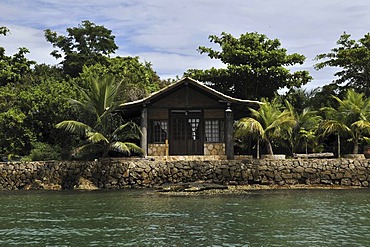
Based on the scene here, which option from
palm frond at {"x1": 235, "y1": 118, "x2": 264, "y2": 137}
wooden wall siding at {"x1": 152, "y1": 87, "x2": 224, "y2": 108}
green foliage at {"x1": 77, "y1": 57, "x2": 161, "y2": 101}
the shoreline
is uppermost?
green foliage at {"x1": 77, "y1": 57, "x2": 161, "y2": 101}

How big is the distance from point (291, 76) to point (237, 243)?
18.8 meters

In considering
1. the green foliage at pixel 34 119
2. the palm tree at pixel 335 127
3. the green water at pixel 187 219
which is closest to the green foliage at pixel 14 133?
the green foliage at pixel 34 119

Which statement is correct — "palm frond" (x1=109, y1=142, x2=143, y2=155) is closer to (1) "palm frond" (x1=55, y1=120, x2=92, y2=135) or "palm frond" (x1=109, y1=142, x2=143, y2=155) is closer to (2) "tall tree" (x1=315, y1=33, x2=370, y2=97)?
(1) "palm frond" (x1=55, y1=120, x2=92, y2=135)

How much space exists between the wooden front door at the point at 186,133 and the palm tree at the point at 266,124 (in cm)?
279

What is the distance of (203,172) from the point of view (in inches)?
767

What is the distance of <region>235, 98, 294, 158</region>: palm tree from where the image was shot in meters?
19.7

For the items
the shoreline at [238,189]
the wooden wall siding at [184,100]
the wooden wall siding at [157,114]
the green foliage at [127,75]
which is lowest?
the shoreline at [238,189]

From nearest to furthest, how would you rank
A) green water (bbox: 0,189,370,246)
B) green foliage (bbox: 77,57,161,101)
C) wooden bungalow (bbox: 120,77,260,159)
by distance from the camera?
green water (bbox: 0,189,370,246), wooden bungalow (bbox: 120,77,260,159), green foliage (bbox: 77,57,161,101)

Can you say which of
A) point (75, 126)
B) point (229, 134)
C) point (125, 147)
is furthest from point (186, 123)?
point (75, 126)

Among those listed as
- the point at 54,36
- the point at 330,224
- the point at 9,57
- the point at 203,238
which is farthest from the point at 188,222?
the point at 54,36

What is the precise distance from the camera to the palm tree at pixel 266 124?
1966 centimetres

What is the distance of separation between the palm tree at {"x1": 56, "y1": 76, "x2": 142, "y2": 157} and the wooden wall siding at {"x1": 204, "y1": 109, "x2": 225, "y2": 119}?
3.47 m

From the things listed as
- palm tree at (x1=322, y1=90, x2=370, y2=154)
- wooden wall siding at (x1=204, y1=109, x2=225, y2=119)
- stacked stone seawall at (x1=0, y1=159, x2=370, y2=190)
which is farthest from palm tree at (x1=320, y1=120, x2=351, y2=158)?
wooden wall siding at (x1=204, y1=109, x2=225, y2=119)

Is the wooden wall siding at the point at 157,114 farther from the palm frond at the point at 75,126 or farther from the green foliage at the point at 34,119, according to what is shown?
the green foliage at the point at 34,119
